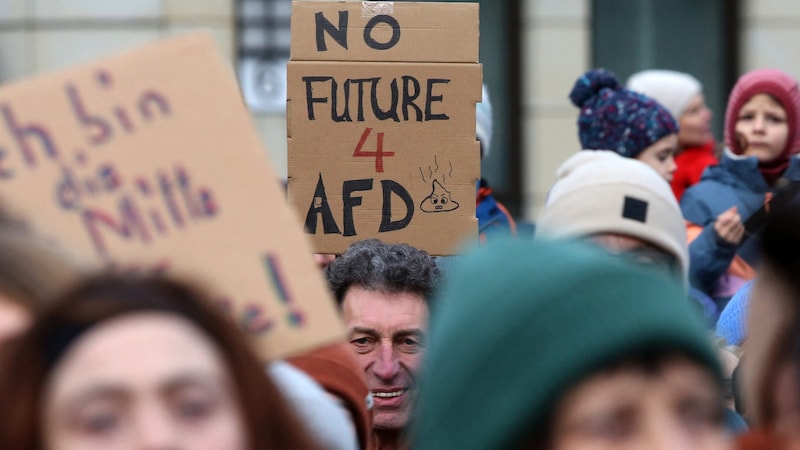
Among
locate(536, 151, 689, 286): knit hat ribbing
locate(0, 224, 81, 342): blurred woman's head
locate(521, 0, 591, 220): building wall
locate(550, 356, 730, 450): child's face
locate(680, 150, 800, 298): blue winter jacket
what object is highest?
locate(0, 224, 81, 342): blurred woman's head

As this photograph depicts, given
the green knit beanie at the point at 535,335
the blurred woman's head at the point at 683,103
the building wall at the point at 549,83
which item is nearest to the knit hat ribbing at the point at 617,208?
the green knit beanie at the point at 535,335

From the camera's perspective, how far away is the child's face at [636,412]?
201 cm

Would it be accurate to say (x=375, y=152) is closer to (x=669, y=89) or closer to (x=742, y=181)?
(x=742, y=181)

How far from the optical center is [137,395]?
200 centimetres

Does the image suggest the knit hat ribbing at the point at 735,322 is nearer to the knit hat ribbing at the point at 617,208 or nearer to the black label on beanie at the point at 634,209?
Answer: the knit hat ribbing at the point at 617,208

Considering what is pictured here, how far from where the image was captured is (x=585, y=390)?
6.68 ft

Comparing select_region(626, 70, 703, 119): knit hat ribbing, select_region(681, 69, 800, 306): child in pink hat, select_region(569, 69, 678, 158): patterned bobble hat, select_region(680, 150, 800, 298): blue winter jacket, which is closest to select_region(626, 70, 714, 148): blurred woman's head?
select_region(626, 70, 703, 119): knit hat ribbing

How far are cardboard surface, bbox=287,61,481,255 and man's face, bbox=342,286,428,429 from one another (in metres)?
0.44

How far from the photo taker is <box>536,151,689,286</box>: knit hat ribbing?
354 centimetres

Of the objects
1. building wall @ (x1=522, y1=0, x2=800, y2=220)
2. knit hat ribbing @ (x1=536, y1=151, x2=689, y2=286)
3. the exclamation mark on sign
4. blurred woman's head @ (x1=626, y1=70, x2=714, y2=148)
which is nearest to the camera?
the exclamation mark on sign

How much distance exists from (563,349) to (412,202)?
256cm

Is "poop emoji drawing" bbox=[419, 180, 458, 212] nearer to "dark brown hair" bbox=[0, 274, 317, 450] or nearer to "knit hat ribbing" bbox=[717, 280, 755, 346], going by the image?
"knit hat ribbing" bbox=[717, 280, 755, 346]

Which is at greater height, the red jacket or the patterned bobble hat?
the patterned bobble hat

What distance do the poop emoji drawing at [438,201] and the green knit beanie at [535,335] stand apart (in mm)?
2389
